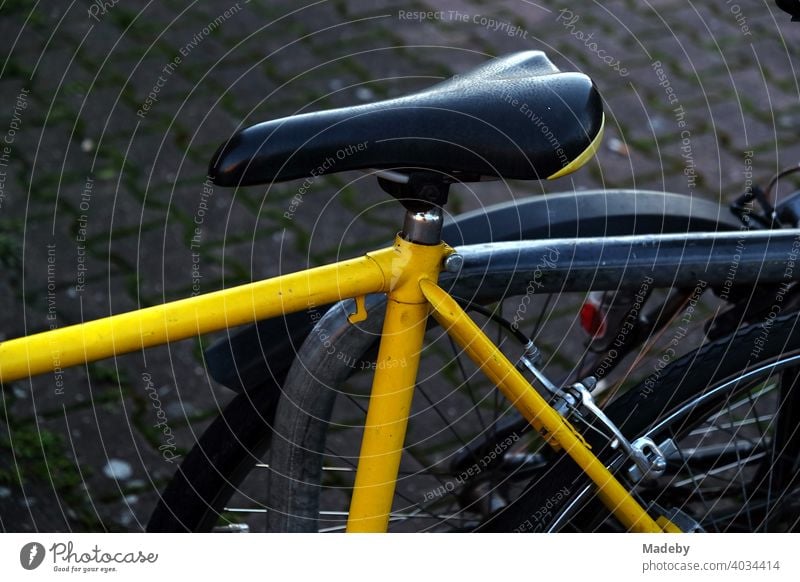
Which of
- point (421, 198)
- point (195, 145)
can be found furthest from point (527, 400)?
point (195, 145)

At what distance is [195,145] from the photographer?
359cm

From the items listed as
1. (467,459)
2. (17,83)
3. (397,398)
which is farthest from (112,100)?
(397,398)

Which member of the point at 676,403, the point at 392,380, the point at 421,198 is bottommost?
the point at 676,403

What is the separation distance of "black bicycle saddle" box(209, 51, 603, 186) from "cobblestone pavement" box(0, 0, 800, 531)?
126cm

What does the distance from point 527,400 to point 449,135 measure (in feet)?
1.29

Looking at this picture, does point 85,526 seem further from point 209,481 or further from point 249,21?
point 249,21

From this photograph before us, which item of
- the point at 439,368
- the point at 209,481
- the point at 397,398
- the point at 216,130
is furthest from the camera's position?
the point at 216,130

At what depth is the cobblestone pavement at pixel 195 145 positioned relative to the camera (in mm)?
2674

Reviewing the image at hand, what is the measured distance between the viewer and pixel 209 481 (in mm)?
1811

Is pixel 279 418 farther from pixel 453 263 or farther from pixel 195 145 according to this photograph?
pixel 195 145

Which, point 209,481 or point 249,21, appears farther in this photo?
point 249,21

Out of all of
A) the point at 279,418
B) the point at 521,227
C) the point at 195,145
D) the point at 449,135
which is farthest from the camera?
the point at 195,145

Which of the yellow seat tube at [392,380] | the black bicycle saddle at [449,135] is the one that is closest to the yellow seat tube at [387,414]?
the yellow seat tube at [392,380]

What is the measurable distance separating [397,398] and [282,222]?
185 cm
